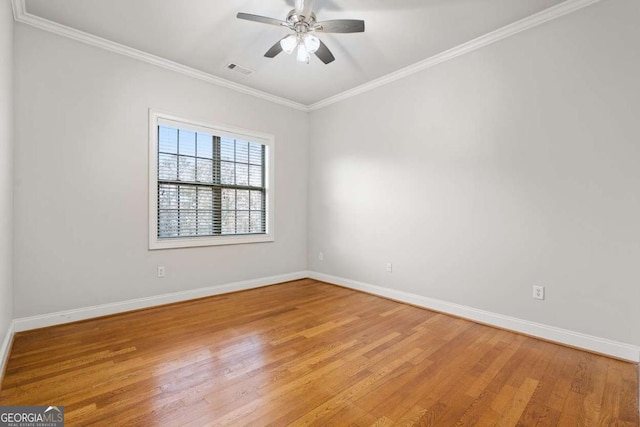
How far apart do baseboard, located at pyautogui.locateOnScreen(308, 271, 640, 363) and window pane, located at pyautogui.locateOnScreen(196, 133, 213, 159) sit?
277 centimetres

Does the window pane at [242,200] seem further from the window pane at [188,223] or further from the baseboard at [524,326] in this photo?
the baseboard at [524,326]

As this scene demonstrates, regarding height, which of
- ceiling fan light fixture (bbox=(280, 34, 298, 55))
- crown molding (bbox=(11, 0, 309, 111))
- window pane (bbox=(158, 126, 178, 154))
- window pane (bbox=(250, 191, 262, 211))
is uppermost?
crown molding (bbox=(11, 0, 309, 111))

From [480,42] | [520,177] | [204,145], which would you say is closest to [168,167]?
[204,145]

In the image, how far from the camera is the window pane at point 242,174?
4238 mm

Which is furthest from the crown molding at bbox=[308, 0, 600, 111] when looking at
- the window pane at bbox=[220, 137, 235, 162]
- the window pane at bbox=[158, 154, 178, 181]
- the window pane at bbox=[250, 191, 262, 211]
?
the window pane at bbox=[158, 154, 178, 181]

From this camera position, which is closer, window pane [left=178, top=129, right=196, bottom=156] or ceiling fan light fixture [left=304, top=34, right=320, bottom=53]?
ceiling fan light fixture [left=304, top=34, right=320, bottom=53]

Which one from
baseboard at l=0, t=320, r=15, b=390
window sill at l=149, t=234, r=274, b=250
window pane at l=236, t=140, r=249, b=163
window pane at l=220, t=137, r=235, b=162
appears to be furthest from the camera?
window pane at l=236, t=140, r=249, b=163

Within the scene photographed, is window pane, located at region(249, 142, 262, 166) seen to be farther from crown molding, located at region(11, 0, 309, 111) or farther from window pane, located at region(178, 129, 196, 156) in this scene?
window pane, located at region(178, 129, 196, 156)

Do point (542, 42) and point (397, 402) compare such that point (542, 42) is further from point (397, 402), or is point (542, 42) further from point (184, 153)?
point (184, 153)

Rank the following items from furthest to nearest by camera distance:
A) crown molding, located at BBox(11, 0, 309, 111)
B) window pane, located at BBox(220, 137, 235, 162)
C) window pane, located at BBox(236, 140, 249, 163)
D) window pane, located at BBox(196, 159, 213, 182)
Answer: window pane, located at BBox(236, 140, 249, 163) < window pane, located at BBox(220, 137, 235, 162) < window pane, located at BBox(196, 159, 213, 182) < crown molding, located at BBox(11, 0, 309, 111)

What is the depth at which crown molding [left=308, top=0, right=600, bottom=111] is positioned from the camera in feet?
8.07

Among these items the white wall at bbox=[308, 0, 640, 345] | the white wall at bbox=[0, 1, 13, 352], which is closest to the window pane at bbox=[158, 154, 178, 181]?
the white wall at bbox=[0, 1, 13, 352]

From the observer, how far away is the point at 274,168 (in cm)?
454

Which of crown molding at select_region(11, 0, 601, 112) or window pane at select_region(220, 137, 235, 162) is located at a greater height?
crown molding at select_region(11, 0, 601, 112)
